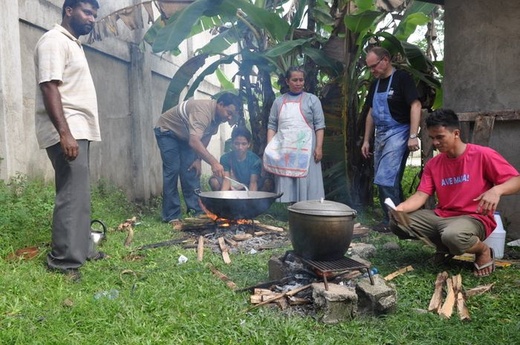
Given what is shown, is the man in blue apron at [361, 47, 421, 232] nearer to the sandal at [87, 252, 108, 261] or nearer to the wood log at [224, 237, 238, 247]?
the wood log at [224, 237, 238, 247]

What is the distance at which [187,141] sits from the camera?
6.37 m

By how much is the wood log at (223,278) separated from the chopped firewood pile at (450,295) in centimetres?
147

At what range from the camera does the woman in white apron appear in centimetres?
589

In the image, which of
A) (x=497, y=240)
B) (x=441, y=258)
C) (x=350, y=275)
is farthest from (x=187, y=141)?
(x=497, y=240)

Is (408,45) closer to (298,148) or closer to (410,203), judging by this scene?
(298,148)

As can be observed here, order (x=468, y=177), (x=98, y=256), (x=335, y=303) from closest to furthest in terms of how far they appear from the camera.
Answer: (x=335, y=303), (x=468, y=177), (x=98, y=256)

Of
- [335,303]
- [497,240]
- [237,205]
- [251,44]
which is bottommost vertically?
[335,303]

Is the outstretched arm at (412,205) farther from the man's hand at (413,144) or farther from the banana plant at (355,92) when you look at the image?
the banana plant at (355,92)

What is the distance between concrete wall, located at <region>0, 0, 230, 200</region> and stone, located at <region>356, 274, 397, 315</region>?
4005 millimetres

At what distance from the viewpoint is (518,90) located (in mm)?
4953

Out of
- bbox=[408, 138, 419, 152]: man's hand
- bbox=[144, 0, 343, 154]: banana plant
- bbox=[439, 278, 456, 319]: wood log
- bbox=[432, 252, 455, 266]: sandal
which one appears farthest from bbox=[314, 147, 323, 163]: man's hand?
bbox=[439, 278, 456, 319]: wood log

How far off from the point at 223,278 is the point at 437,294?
169cm

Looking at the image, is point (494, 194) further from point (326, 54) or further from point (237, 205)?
point (326, 54)

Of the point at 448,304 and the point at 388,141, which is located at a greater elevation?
the point at 388,141
